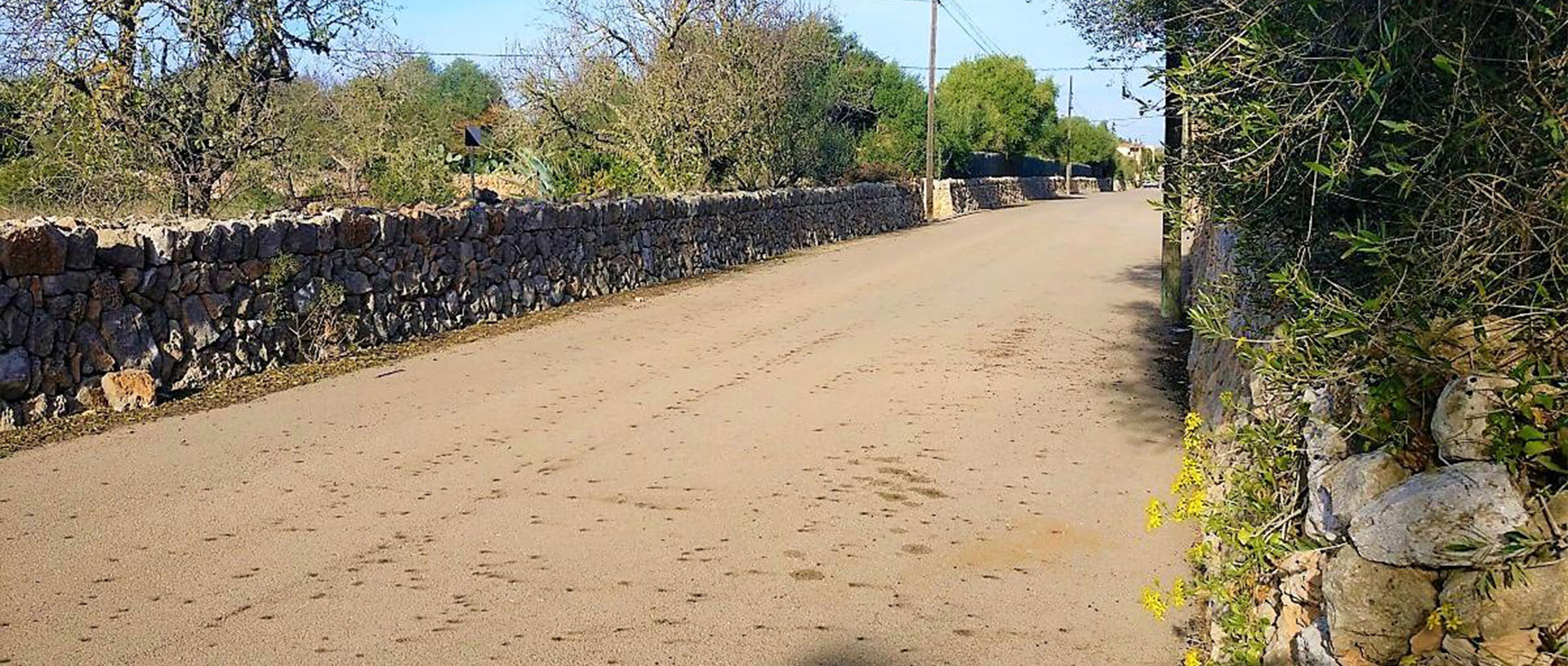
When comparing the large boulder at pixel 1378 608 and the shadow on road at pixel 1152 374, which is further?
the shadow on road at pixel 1152 374

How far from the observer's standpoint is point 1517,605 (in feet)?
10.0

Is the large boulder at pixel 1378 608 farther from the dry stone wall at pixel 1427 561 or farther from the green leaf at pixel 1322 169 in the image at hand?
the green leaf at pixel 1322 169

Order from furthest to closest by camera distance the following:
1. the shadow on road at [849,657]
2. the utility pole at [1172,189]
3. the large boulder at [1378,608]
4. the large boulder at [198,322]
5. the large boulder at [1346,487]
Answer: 1. the large boulder at [198,322]
2. the utility pole at [1172,189]
3. the shadow on road at [849,657]
4. the large boulder at [1346,487]
5. the large boulder at [1378,608]

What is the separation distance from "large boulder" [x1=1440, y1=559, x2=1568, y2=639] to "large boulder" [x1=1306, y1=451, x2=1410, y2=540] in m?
0.43

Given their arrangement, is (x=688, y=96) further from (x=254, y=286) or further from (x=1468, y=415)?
(x=1468, y=415)

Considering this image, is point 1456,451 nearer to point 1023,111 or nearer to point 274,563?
point 274,563

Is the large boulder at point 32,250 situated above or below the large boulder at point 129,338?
above

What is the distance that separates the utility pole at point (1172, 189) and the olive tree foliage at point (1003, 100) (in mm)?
41328

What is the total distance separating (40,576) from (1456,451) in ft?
19.0

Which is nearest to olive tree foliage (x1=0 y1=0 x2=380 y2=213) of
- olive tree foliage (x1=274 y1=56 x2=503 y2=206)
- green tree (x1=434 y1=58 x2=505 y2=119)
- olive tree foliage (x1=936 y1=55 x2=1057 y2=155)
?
olive tree foliage (x1=274 y1=56 x2=503 y2=206)

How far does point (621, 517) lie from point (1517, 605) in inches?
190

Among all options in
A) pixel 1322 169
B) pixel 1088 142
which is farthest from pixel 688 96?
pixel 1088 142

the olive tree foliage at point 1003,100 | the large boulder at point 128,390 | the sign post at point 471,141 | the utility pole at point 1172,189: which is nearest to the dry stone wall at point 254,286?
the large boulder at point 128,390

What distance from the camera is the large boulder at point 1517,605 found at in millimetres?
3012
